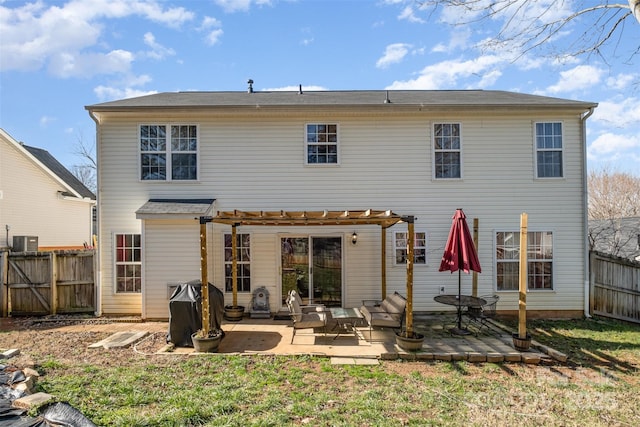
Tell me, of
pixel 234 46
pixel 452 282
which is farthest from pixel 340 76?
pixel 452 282

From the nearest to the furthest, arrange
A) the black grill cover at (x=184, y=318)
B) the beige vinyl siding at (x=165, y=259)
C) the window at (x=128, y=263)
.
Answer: the black grill cover at (x=184, y=318)
the beige vinyl siding at (x=165, y=259)
the window at (x=128, y=263)

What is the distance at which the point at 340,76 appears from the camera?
1305cm

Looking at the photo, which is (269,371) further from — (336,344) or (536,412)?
(536,412)

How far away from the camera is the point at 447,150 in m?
9.09

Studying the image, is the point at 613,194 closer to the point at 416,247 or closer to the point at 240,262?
the point at 416,247

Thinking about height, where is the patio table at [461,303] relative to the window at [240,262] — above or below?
below

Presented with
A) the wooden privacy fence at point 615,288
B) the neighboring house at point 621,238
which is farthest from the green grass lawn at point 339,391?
the neighboring house at point 621,238

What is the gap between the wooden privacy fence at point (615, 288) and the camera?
9.12 metres

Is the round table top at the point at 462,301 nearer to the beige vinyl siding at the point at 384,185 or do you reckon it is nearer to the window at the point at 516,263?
the beige vinyl siding at the point at 384,185

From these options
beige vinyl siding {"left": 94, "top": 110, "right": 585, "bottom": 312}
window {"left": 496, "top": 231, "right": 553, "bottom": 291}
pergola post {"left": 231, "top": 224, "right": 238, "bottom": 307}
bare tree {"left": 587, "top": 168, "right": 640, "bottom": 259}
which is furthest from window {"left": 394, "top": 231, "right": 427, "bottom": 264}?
bare tree {"left": 587, "top": 168, "right": 640, "bottom": 259}

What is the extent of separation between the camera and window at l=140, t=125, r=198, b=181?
8.99 meters

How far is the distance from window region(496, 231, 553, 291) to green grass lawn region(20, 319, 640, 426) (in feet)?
9.36

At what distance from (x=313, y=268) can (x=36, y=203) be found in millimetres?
13346

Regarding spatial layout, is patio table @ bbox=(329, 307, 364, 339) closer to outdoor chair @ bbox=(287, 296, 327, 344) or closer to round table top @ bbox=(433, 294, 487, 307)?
outdoor chair @ bbox=(287, 296, 327, 344)
